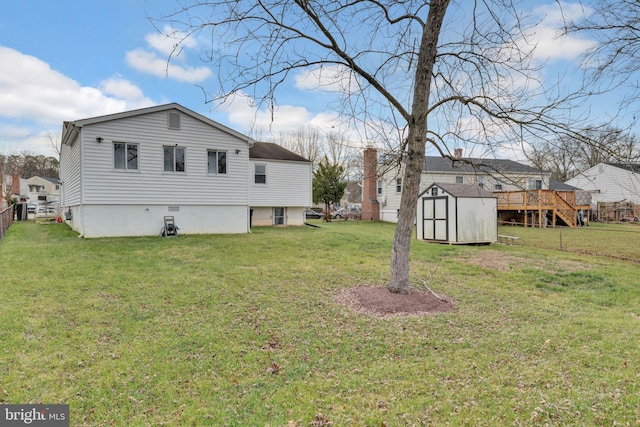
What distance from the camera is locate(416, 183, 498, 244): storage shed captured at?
1449 centimetres

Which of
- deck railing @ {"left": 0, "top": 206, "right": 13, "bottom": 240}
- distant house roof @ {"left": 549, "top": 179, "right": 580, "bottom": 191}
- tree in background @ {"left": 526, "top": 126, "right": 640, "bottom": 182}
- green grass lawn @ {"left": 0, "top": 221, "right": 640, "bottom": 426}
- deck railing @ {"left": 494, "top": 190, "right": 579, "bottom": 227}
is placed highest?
distant house roof @ {"left": 549, "top": 179, "right": 580, "bottom": 191}

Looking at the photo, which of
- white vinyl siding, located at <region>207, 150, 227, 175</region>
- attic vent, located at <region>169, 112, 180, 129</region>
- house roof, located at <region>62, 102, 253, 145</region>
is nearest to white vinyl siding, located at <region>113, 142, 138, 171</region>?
house roof, located at <region>62, 102, 253, 145</region>

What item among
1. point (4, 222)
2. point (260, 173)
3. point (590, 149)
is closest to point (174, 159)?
point (260, 173)

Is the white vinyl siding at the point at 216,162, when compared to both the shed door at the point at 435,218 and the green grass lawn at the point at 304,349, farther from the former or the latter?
the shed door at the point at 435,218

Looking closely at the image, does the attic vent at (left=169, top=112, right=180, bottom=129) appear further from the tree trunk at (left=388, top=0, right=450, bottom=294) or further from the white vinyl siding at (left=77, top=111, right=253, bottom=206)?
the tree trunk at (left=388, top=0, right=450, bottom=294)

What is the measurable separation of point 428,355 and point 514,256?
8.62 metres

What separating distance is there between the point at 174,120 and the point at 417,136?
1165 centimetres

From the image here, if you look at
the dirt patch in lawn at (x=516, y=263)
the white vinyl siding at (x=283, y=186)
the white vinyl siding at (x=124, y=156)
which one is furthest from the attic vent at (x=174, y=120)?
the dirt patch in lawn at (x=516, y=263)

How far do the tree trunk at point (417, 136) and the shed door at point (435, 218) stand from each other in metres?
9.64

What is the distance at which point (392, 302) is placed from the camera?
568 cm

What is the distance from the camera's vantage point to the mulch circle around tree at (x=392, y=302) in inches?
213

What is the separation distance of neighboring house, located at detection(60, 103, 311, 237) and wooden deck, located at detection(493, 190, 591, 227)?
16.8 meters

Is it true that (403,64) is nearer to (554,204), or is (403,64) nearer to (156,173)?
(156,173)

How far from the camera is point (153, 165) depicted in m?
14.0
